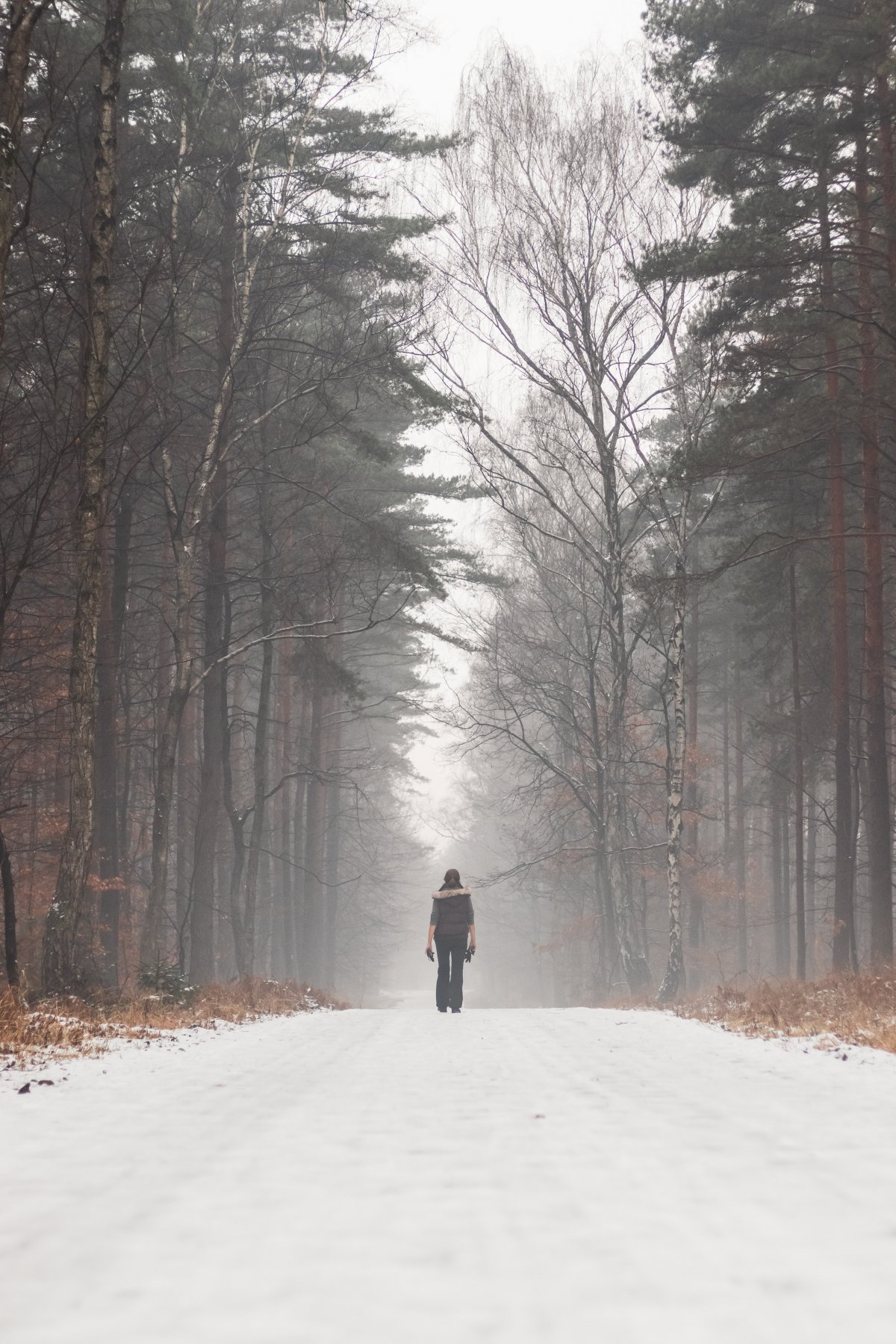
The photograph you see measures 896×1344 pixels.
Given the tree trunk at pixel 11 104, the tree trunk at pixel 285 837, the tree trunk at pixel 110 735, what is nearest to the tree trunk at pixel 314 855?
the tree trunk at pixel 285 837

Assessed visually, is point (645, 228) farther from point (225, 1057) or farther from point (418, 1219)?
point (418, 1219)

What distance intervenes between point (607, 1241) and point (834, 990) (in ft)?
33.7

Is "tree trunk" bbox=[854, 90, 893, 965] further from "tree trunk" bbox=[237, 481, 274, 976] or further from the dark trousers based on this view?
"tree trunk" bbox=[237, 481, 274, 976]

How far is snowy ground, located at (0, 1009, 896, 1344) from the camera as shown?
7.23 ft

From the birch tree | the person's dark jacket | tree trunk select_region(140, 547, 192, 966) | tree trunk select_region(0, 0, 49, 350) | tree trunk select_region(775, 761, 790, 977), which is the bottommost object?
tree trunk select_region(775, 761, 790, 977)

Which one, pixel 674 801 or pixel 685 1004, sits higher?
pixel 674 801

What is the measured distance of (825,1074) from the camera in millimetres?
5879

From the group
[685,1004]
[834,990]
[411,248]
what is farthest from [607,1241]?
[411,248]

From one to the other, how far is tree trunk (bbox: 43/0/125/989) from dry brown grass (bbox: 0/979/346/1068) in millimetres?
690

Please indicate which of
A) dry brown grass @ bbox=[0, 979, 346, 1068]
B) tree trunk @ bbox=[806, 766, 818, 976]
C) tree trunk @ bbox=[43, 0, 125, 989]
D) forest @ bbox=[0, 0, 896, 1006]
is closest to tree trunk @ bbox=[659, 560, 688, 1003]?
forest @ bbox=[0, 0, 896, 1006]

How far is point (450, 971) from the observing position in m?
14.0

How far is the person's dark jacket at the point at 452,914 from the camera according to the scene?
13555mm

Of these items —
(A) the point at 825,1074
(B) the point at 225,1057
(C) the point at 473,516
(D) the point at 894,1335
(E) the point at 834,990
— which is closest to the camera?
(D) the point at 894,1335

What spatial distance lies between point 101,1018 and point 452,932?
223 inches
